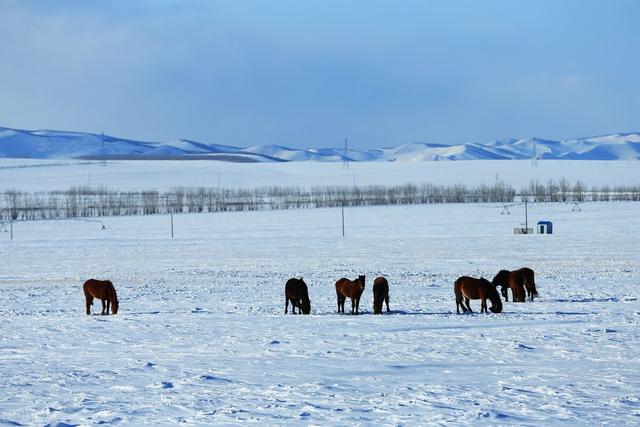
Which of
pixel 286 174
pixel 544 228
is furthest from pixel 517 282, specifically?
pixel 286 174

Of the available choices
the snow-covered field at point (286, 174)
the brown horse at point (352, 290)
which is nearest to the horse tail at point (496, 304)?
the brown horse at point (352, 290)

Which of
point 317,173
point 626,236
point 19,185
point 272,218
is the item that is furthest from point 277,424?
point 317,173

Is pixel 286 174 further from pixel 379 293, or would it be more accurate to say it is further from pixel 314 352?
pixel 314 352

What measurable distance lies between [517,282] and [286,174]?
122 metres

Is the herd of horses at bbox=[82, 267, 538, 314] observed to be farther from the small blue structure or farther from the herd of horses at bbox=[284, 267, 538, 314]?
the small blue structure

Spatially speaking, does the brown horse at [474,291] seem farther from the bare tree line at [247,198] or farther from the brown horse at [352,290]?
the bare tree line at [247,198]

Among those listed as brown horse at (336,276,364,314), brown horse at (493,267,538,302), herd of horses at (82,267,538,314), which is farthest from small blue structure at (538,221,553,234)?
brown horse at (336,276,364,314)

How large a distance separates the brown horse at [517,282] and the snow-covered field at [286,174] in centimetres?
9465

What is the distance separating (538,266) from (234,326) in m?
17.7

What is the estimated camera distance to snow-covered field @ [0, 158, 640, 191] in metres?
118

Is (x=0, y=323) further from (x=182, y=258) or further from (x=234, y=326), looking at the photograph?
(x=182, y=258)

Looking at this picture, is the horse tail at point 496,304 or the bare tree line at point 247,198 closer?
the horse tail at point 496,304

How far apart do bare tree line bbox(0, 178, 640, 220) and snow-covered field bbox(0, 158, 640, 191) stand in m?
8.61

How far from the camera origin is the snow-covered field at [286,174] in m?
118
